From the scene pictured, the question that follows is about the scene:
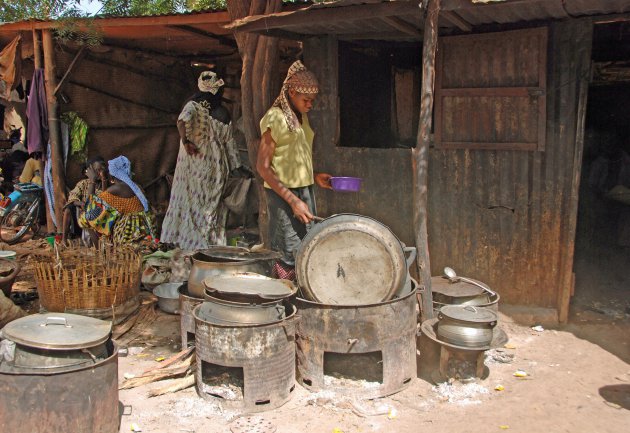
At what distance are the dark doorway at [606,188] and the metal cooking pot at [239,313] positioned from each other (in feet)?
12.1

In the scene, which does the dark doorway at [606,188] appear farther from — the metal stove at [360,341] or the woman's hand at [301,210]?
the woman's hand at [301,210]

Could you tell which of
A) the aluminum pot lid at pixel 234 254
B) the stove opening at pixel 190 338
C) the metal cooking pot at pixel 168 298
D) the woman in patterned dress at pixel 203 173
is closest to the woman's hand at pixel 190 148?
the woman in patterned dress at pixel 203 173

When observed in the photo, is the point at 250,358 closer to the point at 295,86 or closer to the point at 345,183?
the point at 345,183

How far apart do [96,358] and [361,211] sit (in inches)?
131

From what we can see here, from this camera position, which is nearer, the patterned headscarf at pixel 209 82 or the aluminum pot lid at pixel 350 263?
the aluminum pot lid at pixel 350 263

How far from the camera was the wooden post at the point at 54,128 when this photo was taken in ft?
27.0

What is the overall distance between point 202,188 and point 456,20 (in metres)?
3.77

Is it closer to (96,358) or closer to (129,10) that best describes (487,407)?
(96,358)

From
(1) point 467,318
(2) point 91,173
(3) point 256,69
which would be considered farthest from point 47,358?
(2) point 91,173

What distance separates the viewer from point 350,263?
178 inches

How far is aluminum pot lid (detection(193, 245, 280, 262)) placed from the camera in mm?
4887

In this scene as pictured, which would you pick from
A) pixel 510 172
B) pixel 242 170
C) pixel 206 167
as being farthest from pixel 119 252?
pixel 510 172

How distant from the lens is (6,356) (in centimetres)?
355

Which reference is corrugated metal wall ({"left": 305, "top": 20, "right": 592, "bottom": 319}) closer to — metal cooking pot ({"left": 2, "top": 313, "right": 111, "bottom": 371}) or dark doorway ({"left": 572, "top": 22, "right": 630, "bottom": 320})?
dark doorway ({"left": 572, "top": 22, "right": 630, "bottom": 320})
